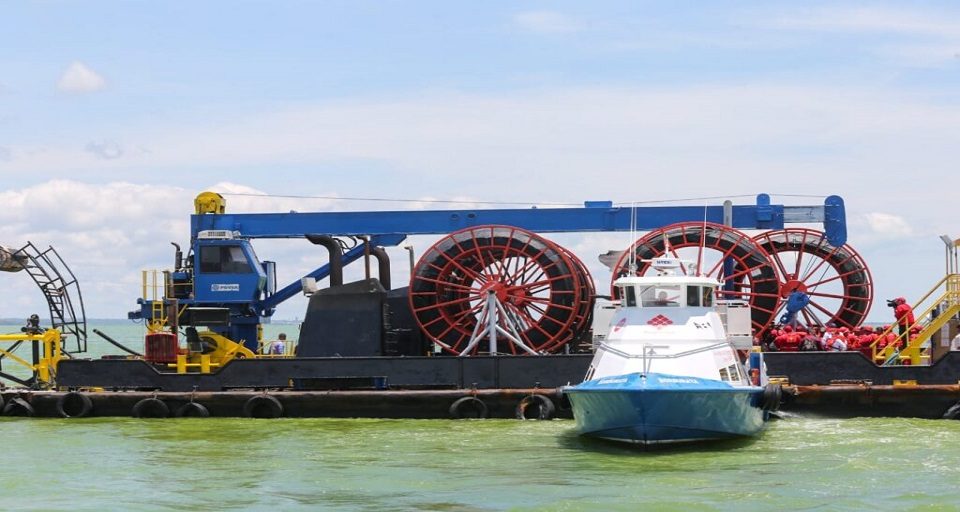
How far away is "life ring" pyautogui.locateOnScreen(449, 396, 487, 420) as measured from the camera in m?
27.6

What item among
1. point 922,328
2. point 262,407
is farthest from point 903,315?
point 262,407

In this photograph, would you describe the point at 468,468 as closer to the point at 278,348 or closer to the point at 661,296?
the point at 661,296

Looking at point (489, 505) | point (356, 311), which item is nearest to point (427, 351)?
point (356, 311)

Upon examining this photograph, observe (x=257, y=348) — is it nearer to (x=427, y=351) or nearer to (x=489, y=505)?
(x=427, y=351)

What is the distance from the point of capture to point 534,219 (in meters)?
31.6

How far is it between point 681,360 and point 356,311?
377 inches

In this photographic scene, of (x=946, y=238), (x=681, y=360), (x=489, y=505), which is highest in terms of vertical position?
(x=946, y=238)

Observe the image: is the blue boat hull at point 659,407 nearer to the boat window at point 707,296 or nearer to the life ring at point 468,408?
the boat window at point 707,296

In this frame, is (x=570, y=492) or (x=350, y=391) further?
(x=350, y=391)

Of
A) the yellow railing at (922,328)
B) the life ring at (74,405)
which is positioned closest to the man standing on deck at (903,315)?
the yellow railing at (922,328)

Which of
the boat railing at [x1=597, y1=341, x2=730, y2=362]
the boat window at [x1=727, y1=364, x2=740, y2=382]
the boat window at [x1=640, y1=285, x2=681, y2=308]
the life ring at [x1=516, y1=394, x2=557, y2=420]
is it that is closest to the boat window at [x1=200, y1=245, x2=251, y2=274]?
the life ring at [x1=516, y1=394, x2=557, y2=420]

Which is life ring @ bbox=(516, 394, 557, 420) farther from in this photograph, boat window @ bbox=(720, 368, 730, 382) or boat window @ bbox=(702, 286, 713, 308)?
boat window @ bbox=(720, 368, 730, 382)

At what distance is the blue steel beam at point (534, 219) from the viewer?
103 feet

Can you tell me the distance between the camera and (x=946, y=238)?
27938 millimetres
